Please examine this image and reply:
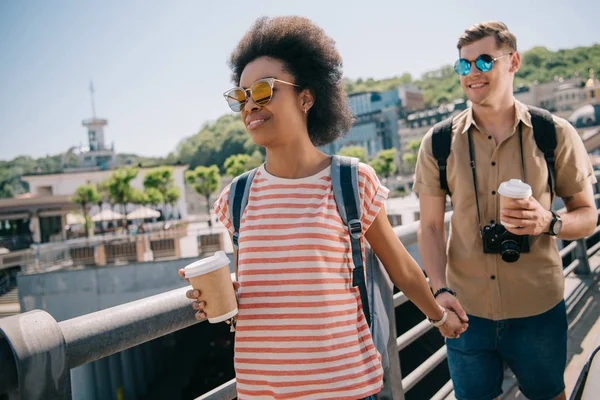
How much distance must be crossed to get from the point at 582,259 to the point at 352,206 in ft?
12.9

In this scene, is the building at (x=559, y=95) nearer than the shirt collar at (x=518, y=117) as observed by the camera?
No

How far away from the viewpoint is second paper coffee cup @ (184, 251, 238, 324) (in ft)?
4.00

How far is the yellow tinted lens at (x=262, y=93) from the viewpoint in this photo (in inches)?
54.2

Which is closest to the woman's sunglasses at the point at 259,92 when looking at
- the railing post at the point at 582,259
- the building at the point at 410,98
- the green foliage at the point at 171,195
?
the railing post at the point at 582,259

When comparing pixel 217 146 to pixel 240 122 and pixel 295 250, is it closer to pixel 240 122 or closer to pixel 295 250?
pixel 240 122

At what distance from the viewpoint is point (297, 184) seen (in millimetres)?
1378

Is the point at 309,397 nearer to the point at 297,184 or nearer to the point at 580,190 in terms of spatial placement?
the point at 297,184

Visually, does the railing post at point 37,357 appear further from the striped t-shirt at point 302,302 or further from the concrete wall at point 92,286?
the concrete wall at point 92,286

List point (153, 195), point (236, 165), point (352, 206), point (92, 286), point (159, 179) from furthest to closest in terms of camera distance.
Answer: point (236, 165) < point (153, 195) < point (159, 179) < point (92, 286) < point (352, 206)

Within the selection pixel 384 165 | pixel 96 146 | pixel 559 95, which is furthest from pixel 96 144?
pixel 559 95

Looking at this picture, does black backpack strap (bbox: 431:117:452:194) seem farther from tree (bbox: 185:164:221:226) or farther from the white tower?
the white tower

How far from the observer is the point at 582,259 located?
446 centimetres

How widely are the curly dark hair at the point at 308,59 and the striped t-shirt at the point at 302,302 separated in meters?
0.27

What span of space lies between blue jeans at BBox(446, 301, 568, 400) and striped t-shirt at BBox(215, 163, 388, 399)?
0.76 metres
